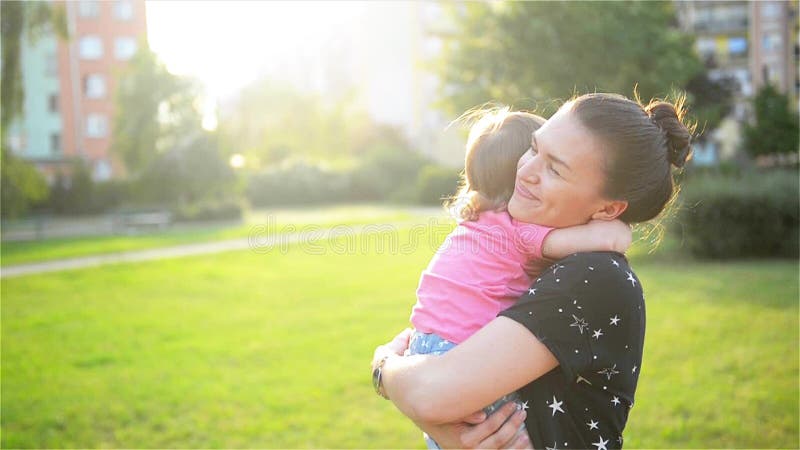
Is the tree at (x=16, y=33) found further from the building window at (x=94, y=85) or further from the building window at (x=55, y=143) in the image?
the building window at (x=55, y=143)

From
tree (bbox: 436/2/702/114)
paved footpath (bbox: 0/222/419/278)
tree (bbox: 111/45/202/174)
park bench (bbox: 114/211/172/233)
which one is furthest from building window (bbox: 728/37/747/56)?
park bench (bbox: 114/211/172/233)

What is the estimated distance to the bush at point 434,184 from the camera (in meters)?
33.6

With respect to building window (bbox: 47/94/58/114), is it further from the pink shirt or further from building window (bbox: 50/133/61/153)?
the pink shirt

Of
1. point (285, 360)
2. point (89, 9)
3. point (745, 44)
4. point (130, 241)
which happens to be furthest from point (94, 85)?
point (285, 360)

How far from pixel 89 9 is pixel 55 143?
1642 centimetres

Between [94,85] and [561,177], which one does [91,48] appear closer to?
[94,85]

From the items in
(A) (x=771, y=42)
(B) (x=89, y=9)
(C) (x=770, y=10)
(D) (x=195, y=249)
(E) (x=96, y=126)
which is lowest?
(D) (x=195, y=249)

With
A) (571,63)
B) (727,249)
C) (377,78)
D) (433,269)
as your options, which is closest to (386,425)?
(433,269)

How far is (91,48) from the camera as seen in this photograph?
37375 mm

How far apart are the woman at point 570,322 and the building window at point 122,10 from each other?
32.9 m

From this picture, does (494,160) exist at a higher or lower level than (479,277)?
higher

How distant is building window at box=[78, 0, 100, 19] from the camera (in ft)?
94.9

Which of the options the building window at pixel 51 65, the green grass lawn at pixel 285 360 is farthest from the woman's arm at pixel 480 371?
the building window at pixel 51 65

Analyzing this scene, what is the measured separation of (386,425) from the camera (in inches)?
208
